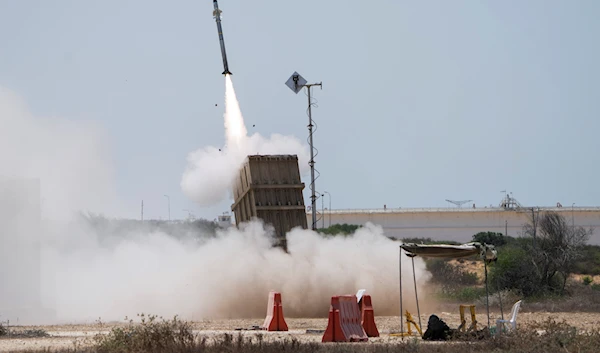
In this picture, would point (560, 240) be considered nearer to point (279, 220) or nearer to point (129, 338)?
point (279, 220)

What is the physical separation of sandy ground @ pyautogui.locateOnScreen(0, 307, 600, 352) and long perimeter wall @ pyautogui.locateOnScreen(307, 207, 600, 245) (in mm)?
47990

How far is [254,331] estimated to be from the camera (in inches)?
972

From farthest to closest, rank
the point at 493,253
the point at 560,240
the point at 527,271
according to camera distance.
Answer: the point at 560,240 < the point at 527,271 < the point at 493,253

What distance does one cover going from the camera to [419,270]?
32.4m

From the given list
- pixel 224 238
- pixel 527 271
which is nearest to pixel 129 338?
pixel 224 238

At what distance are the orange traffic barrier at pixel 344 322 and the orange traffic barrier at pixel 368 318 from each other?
96cm

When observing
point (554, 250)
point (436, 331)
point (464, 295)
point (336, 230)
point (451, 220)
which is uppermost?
point (451, 220)

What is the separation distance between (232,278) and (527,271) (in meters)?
14.3

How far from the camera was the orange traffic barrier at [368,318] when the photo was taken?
2291 cm

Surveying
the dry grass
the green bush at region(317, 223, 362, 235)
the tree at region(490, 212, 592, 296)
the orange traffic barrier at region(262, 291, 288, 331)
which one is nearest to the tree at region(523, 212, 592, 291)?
the tree at region(490, 212, 592, 296)

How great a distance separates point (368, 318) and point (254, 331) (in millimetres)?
3101

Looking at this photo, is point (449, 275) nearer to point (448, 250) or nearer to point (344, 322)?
point (448, 250)

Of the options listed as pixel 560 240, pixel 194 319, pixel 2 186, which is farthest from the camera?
pixel 560 240

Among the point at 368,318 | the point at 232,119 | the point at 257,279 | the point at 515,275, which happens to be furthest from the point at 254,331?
the point at 515,275
